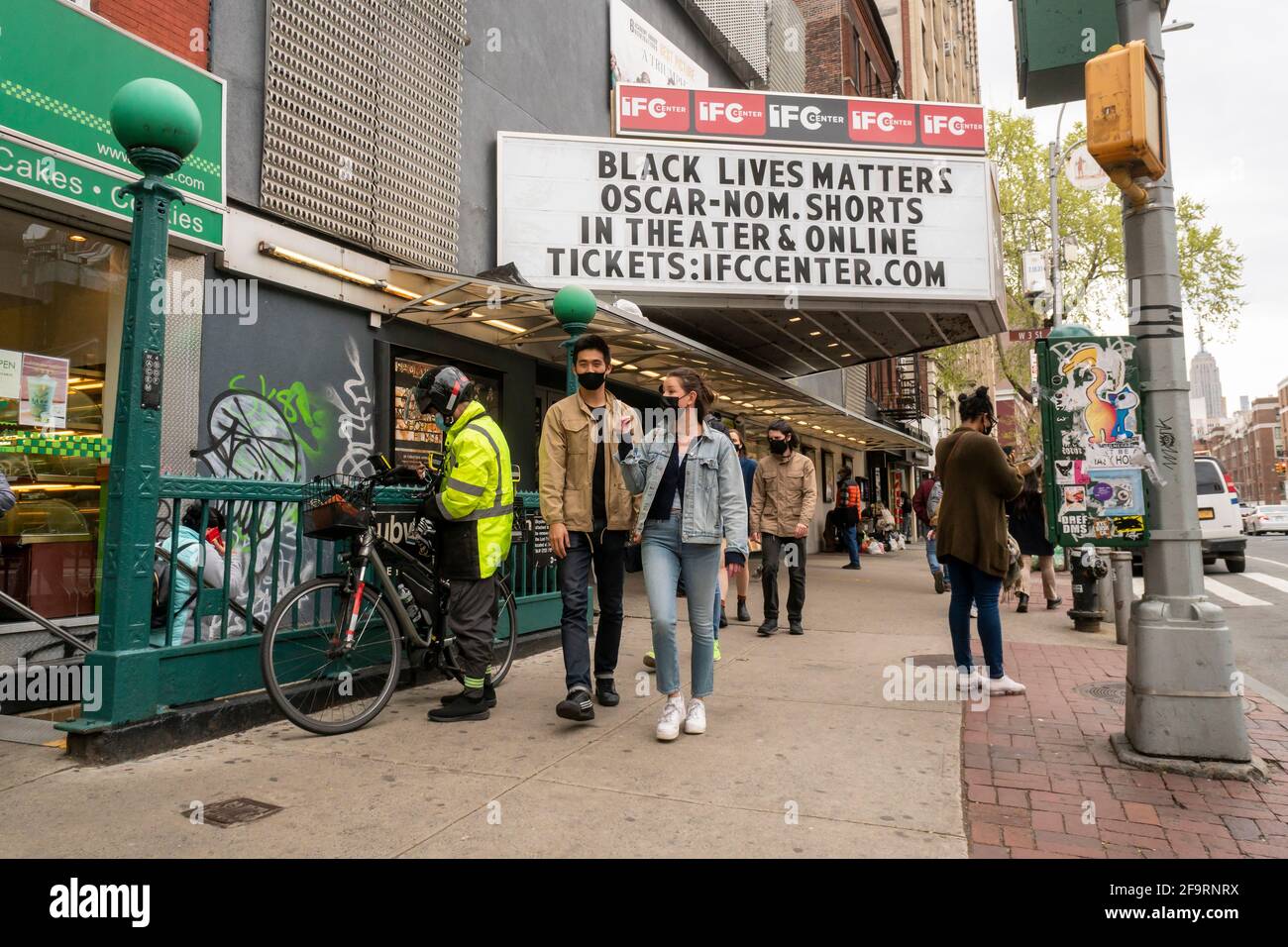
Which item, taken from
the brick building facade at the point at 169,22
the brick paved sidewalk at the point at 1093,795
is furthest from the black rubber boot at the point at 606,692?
the brick building facade at the point at 169,22

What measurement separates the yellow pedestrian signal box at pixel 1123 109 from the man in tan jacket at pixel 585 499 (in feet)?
8.40

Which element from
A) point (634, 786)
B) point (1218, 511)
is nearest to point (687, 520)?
point (634, 786)

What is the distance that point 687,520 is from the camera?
417cm

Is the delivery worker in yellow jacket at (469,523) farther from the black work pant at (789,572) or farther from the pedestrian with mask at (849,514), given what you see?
the pedestrian with mask at (849,514)

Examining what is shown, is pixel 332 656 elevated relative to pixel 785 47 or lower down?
lower down

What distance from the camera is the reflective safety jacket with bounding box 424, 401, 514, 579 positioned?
4320 mm

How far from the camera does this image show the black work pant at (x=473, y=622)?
435 centimetres

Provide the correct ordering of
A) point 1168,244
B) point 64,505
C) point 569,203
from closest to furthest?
point 1168,244 < point 64,505 < point 569,203

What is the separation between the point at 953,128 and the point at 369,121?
25.7 feet

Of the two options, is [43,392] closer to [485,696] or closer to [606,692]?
[485,696]
